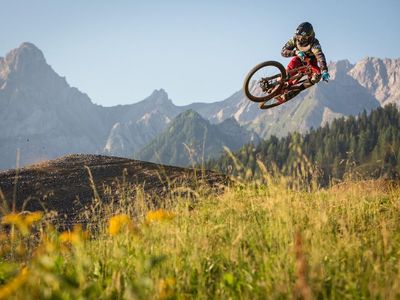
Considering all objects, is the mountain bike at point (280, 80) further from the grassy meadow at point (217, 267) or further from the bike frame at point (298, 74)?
the grassy meadow at point (217, 267)

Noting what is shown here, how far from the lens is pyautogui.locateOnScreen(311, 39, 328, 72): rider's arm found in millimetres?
11562

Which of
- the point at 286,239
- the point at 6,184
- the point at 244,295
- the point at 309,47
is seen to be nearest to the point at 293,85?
the point at 309,47

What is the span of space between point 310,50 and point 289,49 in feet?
2.03

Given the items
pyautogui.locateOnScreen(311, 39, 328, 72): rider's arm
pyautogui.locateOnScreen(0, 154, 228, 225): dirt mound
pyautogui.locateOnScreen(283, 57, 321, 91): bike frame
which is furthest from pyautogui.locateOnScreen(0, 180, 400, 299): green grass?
pyautogui.locateOnScreen(0, 154, 228, 225): dirt mound

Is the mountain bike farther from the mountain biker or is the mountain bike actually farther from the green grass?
the green grass

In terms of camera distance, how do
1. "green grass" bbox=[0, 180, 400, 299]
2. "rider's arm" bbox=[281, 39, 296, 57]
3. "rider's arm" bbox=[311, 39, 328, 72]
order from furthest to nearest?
1. "rider's arm" bbox=[281, 39, 296, 57]
2. "rider's arm" bbox=[311, 39, 328, 72]
3. "green grass" bbox=[0, 180, 400, 299]

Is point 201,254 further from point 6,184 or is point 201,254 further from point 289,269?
point 6,184

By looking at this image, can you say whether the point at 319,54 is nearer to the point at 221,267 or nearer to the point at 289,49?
the point at 289,49

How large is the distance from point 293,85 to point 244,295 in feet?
30.4

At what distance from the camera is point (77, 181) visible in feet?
64.5

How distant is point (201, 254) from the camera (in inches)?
196

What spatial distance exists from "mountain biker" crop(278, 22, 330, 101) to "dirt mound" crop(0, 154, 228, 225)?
5298 millimetres

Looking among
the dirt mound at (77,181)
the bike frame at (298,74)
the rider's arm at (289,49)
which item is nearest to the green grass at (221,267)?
the bike frame at (298,74)

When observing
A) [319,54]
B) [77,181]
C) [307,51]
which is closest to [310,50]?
[307,51]
